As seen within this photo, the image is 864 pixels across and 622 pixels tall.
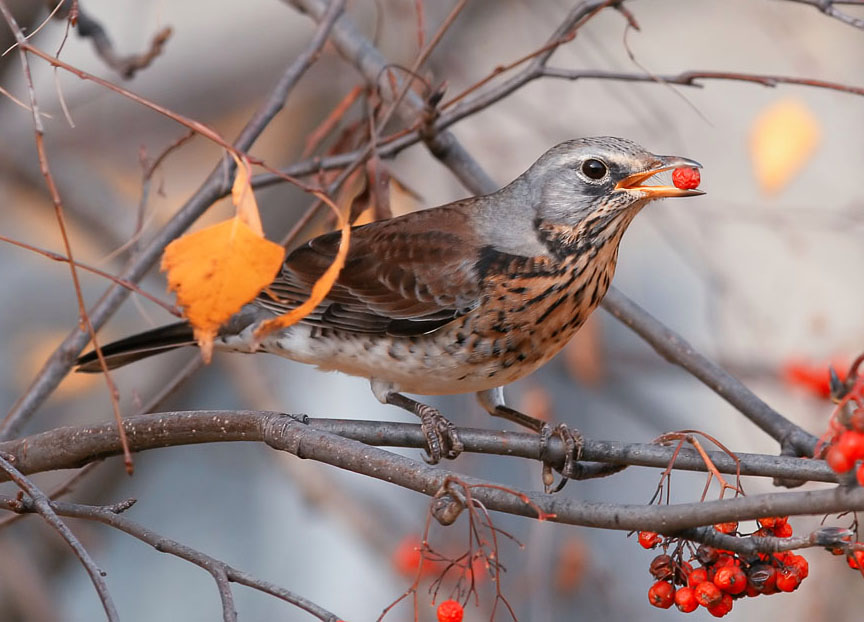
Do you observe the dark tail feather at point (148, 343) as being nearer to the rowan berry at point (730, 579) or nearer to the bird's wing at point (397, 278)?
the bird's wing at point (397, 278)

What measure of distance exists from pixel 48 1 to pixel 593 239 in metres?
1.77

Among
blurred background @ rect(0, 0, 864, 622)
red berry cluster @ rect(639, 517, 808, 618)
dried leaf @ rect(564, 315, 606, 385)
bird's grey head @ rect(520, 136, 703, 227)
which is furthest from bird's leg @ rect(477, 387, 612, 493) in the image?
dried leaf @ rect(564, 315, 606, 385)

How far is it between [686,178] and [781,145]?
80.6 inches

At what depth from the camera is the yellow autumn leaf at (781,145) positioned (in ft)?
14.5

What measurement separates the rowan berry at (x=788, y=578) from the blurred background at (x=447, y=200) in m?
2.99

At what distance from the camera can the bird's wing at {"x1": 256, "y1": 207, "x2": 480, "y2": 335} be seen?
308 centimetres

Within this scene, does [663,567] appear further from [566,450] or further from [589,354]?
[589,354]

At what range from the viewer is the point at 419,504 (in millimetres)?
6094

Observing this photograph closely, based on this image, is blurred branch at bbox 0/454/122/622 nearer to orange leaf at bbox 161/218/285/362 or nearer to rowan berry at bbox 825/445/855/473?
orange leaf at bbox 161/218/285/362

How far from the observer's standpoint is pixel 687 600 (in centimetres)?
187

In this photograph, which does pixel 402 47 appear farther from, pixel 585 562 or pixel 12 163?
pixel 585 562

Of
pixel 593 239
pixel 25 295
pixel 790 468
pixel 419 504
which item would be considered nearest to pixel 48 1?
pixel 593 239

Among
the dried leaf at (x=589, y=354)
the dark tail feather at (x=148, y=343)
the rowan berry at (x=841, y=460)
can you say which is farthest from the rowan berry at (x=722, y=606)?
the dried leaf at (x=589, y=354)

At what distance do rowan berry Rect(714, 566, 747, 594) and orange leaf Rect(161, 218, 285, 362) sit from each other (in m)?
0.94
